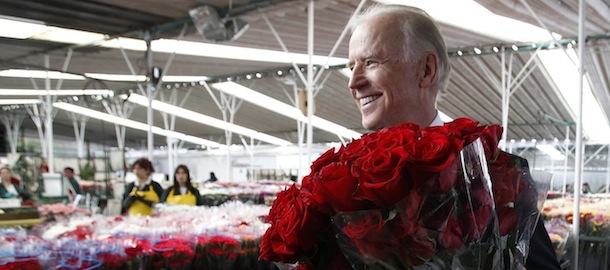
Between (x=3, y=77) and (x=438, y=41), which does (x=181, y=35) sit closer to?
(x=3, y=77)

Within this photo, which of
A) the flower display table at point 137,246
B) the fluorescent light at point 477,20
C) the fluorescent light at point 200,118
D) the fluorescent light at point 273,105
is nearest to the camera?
the flower display table at point 137,246

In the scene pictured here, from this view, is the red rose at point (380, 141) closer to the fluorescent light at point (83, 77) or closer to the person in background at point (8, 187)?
the fluorescent light at point (83, 77)

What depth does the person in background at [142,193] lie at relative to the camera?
17.3 ft

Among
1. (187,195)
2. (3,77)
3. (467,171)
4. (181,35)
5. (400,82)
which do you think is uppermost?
(181,35)

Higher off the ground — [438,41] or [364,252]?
[438,41]

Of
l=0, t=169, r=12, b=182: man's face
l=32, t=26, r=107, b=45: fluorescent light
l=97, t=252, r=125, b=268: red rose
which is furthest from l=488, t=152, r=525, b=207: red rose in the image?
l=0, t=169, r=12, b=182: man's face

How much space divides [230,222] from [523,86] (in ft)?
30.8

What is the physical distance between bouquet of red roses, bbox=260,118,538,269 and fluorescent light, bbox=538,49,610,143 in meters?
8.77

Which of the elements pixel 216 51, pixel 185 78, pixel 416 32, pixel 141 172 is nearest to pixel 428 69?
pixel 416 32

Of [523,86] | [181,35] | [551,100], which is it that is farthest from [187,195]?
[551,100]

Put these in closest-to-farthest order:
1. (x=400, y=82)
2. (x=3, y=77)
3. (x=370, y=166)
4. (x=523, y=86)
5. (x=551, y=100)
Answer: (x=370, y=166) < (x=400, y=82) < (x=3, y=77) < (x=523, y=86) < (x=551, y=100)

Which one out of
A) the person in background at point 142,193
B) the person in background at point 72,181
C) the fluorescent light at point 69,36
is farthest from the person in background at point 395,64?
the person in background at point 72,181

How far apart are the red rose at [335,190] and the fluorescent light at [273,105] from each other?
40.2ft

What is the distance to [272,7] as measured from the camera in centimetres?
559
